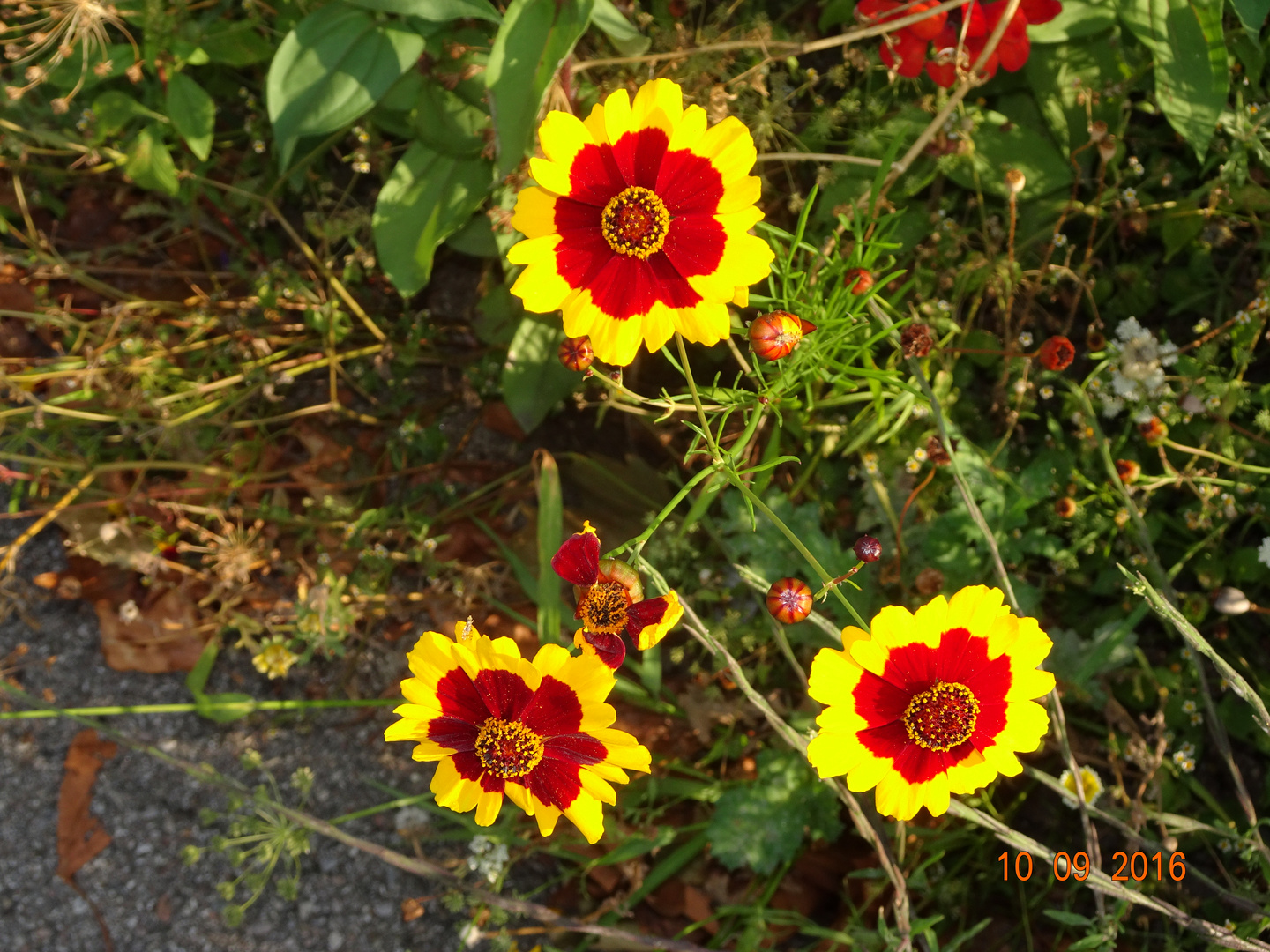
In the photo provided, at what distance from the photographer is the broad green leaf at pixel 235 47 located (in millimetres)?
2307

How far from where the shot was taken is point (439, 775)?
156cm

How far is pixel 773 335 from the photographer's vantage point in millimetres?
1441

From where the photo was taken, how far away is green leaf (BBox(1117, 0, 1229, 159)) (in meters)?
1.96

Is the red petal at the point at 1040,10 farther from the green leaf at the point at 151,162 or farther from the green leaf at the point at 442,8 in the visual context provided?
the green leaf at the point at 151,162

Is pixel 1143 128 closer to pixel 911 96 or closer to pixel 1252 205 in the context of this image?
pixel 1252 205

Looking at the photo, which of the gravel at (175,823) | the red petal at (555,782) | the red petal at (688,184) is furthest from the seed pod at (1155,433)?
the gravel at (175,823)

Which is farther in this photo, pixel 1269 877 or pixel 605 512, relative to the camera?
pixel 605 512

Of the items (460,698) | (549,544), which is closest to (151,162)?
(549,544)

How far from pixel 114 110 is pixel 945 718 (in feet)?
8.03

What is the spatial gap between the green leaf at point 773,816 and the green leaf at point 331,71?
172 centimetres

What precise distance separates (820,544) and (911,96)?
3.80ft

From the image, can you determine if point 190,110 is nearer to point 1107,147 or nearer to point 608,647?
point 608,647

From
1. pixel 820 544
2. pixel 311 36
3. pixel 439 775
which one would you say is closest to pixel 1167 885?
pixel 820 544

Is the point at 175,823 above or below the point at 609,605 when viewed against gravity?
below
